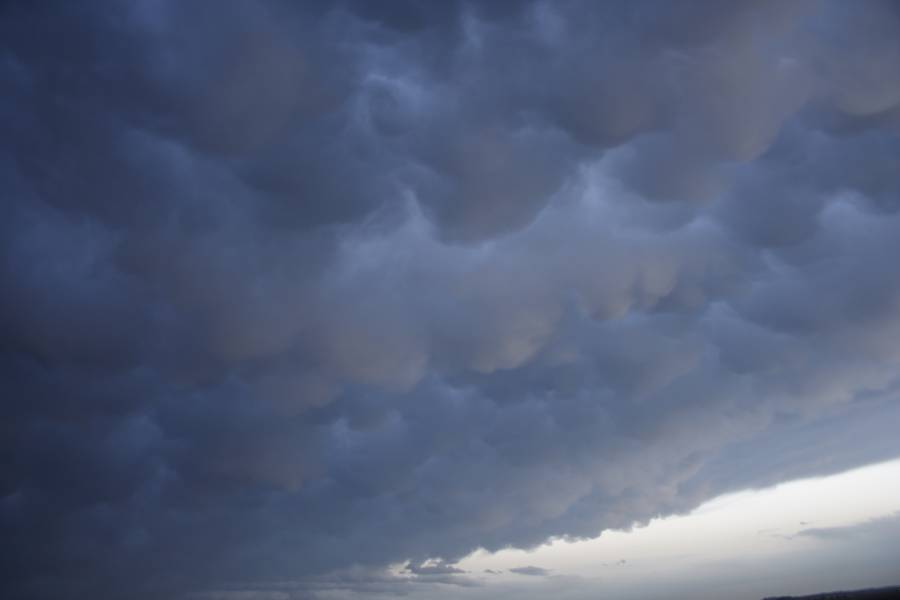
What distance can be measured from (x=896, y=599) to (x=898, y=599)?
6.65 feet

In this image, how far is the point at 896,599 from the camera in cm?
14500

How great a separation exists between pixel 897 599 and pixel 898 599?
0.76m

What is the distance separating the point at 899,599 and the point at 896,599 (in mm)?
2784

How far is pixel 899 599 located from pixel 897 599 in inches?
59.7

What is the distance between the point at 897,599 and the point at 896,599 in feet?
4.18

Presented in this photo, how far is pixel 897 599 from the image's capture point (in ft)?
472

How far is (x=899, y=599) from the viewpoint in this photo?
14275 centimetres

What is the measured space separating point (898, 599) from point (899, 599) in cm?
76
